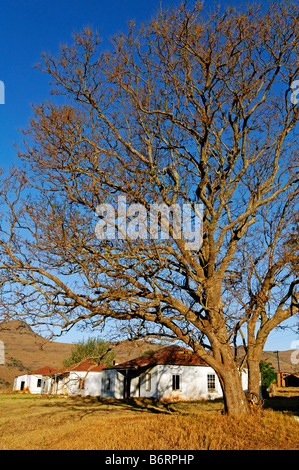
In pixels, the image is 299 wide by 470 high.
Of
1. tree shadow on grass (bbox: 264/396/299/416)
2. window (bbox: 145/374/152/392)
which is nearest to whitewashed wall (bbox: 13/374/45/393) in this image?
window (bbox: 145/374/152/392)

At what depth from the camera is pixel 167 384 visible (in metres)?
34.5

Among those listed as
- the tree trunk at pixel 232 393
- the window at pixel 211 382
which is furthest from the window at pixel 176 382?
the tree trunk at pixel 232 393

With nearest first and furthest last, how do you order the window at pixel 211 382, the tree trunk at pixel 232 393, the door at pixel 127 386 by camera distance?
the tree trunk at pixel 232 393
the window at pixel 211 382
the door at pixel 127 386

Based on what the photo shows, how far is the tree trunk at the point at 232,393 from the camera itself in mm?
11367

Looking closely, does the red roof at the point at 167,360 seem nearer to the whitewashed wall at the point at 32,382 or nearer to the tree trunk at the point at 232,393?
the whitewashed wall at the point at 32,382

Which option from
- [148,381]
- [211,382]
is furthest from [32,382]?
[211,382]
